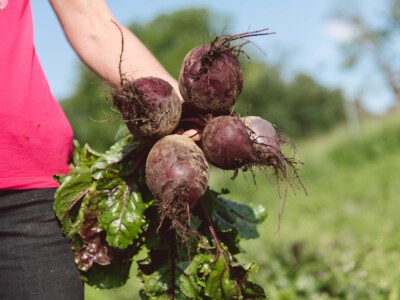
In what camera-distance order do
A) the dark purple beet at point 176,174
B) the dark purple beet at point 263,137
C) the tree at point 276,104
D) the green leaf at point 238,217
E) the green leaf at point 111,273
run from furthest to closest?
the tree at point 276,104 → the green leaf at point 238,217 → the green leaf at point 111,273 → the dark purple beet at point 263,137 → the dark purple beet at point 176,174

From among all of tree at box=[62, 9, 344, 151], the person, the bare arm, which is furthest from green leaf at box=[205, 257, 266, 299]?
tree at box=[62, 9, 344, 151]

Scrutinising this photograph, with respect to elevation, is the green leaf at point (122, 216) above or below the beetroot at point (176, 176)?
below

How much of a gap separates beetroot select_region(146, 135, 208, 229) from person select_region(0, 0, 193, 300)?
0.33 metres

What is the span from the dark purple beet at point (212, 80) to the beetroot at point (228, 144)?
66 millimetres

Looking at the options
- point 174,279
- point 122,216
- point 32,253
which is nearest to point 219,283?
point 174,279

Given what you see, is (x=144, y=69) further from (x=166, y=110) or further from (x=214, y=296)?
(x=214, y=296)

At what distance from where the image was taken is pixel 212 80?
1.72 meters

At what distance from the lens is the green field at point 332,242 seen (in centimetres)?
505

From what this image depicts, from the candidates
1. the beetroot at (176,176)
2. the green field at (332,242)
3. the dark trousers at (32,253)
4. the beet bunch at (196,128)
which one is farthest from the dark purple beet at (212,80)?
the dark trousers at (32,253)

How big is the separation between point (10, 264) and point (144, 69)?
2.63ft

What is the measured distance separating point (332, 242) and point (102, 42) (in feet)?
19.7

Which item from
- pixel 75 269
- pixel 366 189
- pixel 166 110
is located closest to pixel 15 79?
pixel 166 110

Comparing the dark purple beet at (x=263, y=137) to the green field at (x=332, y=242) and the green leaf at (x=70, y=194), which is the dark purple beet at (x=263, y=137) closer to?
the green field at (x=332, y=242)

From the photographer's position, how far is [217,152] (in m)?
1.68
